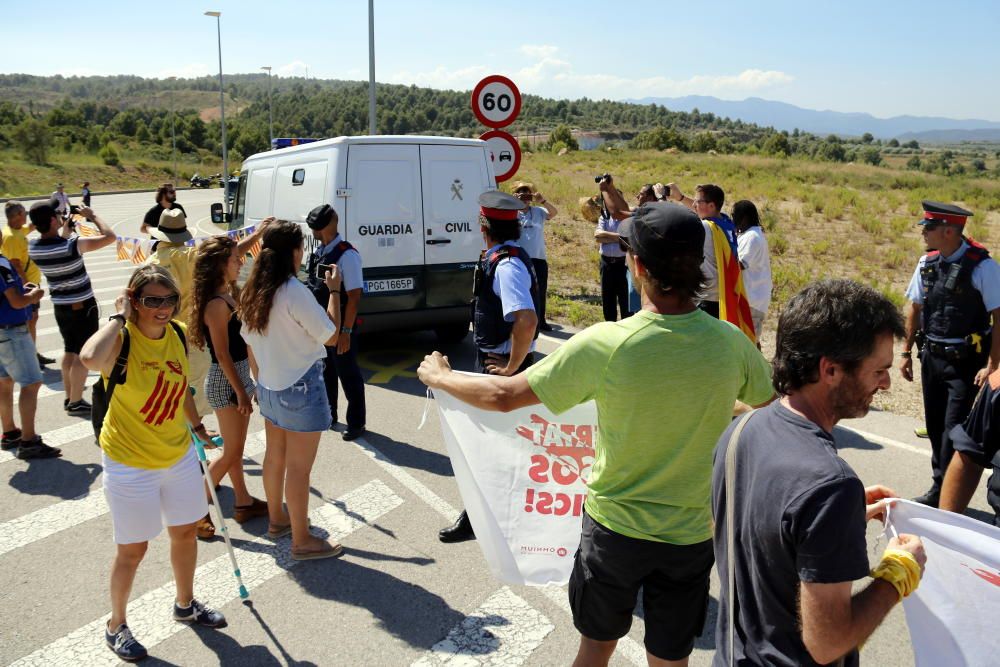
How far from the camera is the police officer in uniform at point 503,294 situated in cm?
387

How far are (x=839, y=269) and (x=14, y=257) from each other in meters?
15.7

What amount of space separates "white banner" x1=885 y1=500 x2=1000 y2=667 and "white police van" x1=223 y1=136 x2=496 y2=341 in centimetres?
663

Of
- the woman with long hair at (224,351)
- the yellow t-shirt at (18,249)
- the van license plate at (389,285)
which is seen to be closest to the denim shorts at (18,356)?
the yellow t-shirt at (18,249)

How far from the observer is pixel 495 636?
3.62 m

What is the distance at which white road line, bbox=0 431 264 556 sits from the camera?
15.3 feet

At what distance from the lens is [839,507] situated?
1.58m

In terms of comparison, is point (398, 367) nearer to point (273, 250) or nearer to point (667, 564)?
point (273, 250)

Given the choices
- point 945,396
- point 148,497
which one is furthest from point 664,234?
point 945,396

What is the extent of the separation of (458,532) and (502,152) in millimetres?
5759

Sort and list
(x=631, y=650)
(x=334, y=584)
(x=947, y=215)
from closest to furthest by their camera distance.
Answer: (x=631, y=650) < (x=334, y=584) < (x=947, y=215)

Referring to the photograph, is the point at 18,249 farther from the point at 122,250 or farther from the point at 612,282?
the point at 612,282

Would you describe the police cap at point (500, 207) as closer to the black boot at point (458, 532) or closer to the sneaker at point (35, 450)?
the black boot at point (458, 532)

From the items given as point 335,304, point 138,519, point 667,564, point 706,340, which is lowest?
point 138,519

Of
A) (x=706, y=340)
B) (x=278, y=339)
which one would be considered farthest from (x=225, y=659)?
(x=706, y=340)
